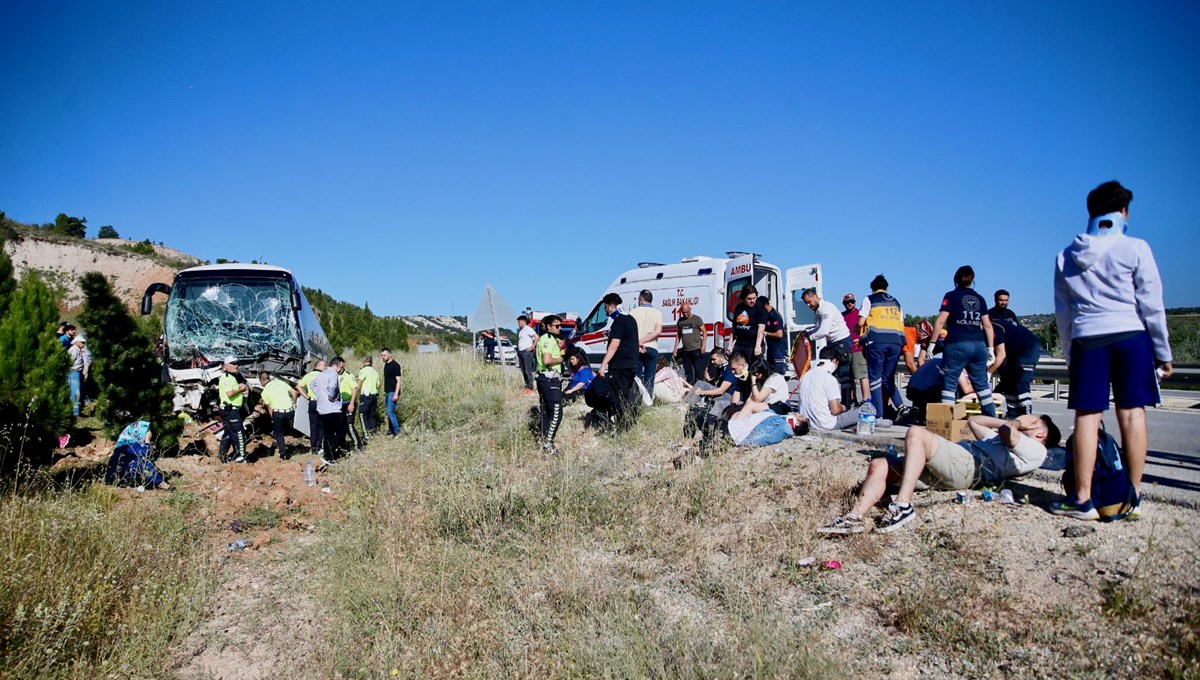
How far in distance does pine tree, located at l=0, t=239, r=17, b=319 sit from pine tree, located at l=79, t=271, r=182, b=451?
3.59 ft

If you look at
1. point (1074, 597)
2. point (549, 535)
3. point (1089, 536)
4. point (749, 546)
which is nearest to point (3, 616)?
point (549, 535)

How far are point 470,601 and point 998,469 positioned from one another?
3882 mm

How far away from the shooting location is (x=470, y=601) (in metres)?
5.20

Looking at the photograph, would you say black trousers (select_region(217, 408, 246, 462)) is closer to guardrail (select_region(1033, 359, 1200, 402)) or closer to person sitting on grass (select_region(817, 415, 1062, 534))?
person sitting on grass (select_region(817, 415, 1062, 534))

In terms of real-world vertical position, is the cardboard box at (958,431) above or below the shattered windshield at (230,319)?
below

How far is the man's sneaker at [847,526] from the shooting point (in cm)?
525

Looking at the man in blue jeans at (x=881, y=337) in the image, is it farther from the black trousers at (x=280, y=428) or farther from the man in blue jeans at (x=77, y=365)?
the man in blue jeans at (x=77, y=365)

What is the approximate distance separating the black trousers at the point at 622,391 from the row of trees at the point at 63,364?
21.7ft

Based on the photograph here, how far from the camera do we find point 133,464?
8.84 metres

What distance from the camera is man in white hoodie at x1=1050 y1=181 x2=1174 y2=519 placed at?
4.38 metres

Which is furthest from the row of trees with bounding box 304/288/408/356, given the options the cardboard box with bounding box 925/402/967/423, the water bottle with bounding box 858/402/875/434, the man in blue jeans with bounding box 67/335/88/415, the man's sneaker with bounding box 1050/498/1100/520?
the man's sneaker with bounding box 1050/498/1100/520

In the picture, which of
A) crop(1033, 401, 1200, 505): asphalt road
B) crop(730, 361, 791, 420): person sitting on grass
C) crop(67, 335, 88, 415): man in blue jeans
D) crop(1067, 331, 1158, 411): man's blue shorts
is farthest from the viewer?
crop(67, 335, 88, 415): man in blue jeans

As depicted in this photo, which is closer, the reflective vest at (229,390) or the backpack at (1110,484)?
the backpack at (1110,484)

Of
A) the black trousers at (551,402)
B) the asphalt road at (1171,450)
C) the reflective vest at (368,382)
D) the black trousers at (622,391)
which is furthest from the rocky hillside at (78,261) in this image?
the asphalt road at (1171,450)
